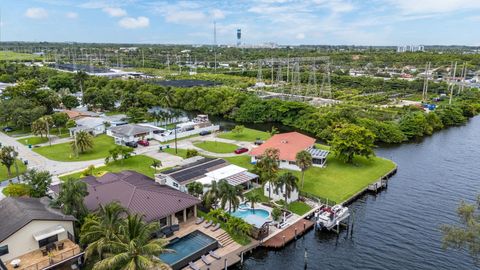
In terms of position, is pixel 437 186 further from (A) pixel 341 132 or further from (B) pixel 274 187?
(B) pixel 274 187

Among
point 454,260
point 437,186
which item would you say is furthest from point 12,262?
point 437,186

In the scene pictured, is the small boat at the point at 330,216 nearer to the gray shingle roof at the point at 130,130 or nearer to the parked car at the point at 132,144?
the parked car at the point at 132,144

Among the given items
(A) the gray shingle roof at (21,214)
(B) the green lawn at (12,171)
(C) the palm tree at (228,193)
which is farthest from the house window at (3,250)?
(B) the green lawn at (12,171)

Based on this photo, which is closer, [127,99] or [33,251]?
[33,251]

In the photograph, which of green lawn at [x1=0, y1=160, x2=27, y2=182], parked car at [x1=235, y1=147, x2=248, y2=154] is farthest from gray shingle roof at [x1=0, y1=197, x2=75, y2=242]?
parked car at [x1=235, y1=147, x2=248, y2=154]

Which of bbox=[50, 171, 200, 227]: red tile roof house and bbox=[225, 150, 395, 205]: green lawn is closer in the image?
bbox=[50, 171, 200, 227]: red tile roof house

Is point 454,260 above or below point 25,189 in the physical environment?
below

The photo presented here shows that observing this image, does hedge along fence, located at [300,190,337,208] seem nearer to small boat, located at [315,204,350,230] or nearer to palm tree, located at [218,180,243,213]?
small boat, located at [315,204,350,230]
